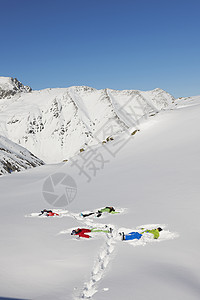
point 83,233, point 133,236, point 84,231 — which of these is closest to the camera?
point 133,236

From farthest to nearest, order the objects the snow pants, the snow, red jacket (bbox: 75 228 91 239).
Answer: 1. red jacket (bbox: 75 228 91 239)
2. the snow pants
3. the snow

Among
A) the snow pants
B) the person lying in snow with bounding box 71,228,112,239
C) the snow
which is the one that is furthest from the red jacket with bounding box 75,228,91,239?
the snow pants

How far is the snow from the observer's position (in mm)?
5918

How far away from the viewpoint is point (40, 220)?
1274 cm

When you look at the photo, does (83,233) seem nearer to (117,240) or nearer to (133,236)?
(117,240)

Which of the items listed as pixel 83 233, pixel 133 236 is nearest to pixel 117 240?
pixel 133 236

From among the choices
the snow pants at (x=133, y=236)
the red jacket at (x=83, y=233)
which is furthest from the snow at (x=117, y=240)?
the red jacket at (x=83, y=233)

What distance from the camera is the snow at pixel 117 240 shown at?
19.4ft

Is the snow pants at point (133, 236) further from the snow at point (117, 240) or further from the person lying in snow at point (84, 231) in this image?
the person lying in snow at point (84, 231)

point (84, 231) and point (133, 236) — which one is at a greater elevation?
point (84, 231)

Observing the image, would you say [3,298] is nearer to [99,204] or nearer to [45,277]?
[45,277]

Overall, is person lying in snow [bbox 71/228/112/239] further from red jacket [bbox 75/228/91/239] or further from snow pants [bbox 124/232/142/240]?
snow pants [bbox 124/232/142/240]

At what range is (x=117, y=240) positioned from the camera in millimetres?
9391

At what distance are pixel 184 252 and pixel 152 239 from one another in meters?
1.50
